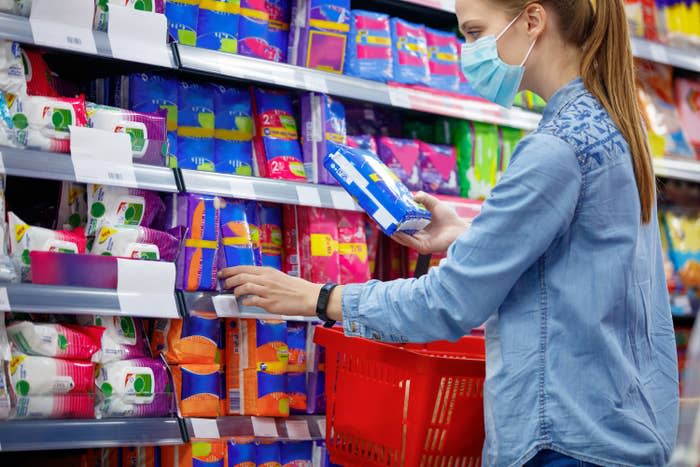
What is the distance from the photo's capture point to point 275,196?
2.74m

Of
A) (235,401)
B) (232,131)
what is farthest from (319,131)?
(235,401)

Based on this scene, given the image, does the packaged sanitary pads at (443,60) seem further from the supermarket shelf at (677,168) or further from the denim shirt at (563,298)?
the denim shirt at (563,298)

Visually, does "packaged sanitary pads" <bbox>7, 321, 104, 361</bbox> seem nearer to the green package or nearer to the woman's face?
the woman's face

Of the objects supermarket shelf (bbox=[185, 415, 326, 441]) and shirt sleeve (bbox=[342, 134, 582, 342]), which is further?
supermarket shelf (bbox=[185, 415, 326, 441])

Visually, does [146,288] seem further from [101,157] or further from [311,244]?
[311,244]

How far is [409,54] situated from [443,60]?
0.18 meters

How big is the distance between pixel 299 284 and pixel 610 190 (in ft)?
2.47

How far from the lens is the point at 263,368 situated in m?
2.77

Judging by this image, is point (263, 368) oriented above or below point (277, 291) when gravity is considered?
below

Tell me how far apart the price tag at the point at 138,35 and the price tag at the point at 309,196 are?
1.85 feet

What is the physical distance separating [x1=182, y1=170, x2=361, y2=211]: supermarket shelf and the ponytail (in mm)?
1134

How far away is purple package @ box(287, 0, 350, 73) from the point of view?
2.98m

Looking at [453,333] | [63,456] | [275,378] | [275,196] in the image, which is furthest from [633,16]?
[63,456]

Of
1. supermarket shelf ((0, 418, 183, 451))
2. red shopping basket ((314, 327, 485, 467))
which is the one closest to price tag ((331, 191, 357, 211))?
red shopping basket ((314, 327, 485, 467))
